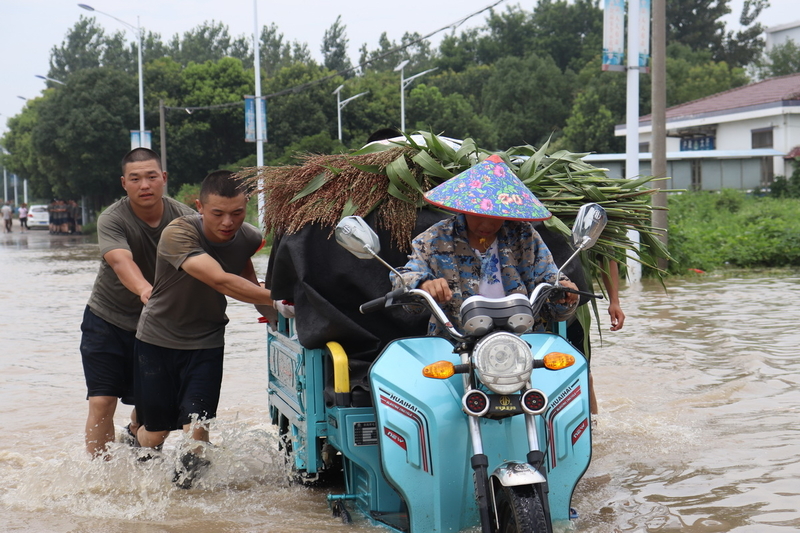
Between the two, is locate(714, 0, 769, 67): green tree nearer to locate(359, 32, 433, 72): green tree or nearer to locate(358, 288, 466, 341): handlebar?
locate(359, 32, 433, 72): green tree

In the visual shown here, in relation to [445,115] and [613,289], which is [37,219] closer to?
[445,115]

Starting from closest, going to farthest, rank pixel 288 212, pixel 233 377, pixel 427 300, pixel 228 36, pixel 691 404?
pixel 427 300 < pixel 288 212 < pixel 691 404 < pixel 233 377 < pixel 228 36

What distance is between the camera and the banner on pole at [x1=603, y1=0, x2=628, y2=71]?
536 inches

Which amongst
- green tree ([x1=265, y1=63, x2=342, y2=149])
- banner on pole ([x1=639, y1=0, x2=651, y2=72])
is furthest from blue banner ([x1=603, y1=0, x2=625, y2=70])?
green tree ([x1=265, y1=63, x2=342, y2=149])

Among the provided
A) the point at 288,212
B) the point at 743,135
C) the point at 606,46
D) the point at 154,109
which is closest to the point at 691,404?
the point at 288,212

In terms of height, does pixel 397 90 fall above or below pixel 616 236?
above

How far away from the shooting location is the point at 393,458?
10.9ft

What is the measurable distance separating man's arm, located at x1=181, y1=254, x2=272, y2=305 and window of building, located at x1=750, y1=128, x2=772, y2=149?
31406 mm

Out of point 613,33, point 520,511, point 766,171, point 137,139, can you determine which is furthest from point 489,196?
point 766,171

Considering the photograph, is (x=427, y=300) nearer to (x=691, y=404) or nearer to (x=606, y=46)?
(x=691, y=404)

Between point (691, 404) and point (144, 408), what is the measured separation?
12.0ft

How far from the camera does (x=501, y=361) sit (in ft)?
10.1

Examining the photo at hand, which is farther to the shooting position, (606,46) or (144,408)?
(606,46)

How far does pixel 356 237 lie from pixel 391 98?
1837 inches
